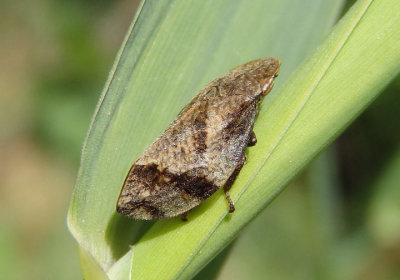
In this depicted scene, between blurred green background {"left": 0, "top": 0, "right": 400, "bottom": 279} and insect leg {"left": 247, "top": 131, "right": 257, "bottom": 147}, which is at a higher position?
insect leg {"left": 247, "top": 131, "right": 257, "bottom": 147}

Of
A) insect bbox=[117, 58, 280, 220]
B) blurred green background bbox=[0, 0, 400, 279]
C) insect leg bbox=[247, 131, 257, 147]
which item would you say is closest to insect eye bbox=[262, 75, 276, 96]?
insect bbox=[117, 58, 280, 220]

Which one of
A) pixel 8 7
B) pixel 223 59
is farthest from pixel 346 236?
pixel 8 7

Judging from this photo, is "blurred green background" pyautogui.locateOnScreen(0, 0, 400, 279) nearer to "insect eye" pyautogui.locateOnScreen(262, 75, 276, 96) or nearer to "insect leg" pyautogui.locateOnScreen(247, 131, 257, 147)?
"insect eye" pyautogui.locateOnScreen(262, 75, 276, 96)

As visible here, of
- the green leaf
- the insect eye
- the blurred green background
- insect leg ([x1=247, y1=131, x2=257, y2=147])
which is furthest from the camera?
the blurred green background

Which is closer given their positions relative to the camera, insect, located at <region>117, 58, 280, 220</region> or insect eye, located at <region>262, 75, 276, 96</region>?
insect, located at <region>117, 58, 280, 220</region>

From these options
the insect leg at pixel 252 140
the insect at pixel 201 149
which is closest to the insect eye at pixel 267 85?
the insect at pixel 201 149

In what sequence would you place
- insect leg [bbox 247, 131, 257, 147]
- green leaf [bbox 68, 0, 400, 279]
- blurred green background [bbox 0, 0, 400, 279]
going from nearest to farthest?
green leaf [bbox 68, 0, 400, 279] < insect leg [bbox 247, 131, 257, 147] < blurred green background [bbox 0, 0, 400, 279]

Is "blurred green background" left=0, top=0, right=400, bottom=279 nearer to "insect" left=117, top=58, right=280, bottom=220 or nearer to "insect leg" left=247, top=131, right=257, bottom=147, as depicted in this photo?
"insect" left=117, top=58, right=280, bottom=220

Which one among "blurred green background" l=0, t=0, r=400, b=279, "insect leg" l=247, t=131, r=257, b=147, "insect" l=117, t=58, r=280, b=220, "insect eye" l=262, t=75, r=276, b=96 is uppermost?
"insect eye" l=262, t=75, r=276, b=96

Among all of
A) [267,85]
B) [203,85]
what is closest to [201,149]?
[203,85]
